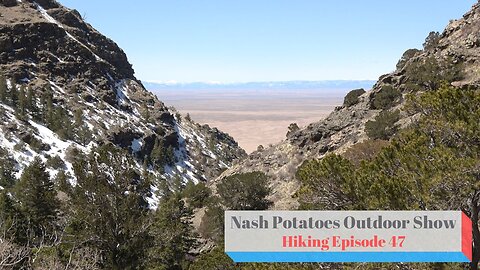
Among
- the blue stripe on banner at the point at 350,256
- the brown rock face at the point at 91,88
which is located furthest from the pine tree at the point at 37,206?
the brown rock face at the point at 91,88

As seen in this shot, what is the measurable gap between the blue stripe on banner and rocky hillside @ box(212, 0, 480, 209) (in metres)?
23.2

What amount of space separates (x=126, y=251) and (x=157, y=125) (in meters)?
85.6

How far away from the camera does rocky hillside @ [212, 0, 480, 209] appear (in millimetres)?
35562

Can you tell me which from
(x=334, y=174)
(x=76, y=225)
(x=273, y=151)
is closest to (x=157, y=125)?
(x=273, y=151)

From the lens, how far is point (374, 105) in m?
44.9

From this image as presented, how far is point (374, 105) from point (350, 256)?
38.1 m

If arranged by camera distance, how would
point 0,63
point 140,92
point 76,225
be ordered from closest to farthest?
point 76,225
point 0,63
point 140,92

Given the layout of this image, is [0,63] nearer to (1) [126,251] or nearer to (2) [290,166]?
(2) [290,166]

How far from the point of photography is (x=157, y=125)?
100 meters

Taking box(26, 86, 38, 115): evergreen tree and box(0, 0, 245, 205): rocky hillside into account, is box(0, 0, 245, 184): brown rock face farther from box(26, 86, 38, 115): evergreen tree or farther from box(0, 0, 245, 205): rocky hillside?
box(26, 86, 38, 115): evergreen tree

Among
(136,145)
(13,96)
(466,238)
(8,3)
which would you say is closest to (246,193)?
(466,238)

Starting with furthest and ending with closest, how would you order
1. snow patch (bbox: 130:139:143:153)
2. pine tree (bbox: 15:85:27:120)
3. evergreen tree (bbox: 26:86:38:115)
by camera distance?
snow patch (bbox: 130:139:143:153) → evergreen tree (bbox: 26:86:38:115) → pine tree (bbox: 15:85:27:120)

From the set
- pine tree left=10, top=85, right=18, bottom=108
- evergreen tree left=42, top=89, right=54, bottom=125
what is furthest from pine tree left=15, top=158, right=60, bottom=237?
pine tree left=10, top=85, right=18, bottom=108

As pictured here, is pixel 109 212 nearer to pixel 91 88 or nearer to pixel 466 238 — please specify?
pixel 466 238
